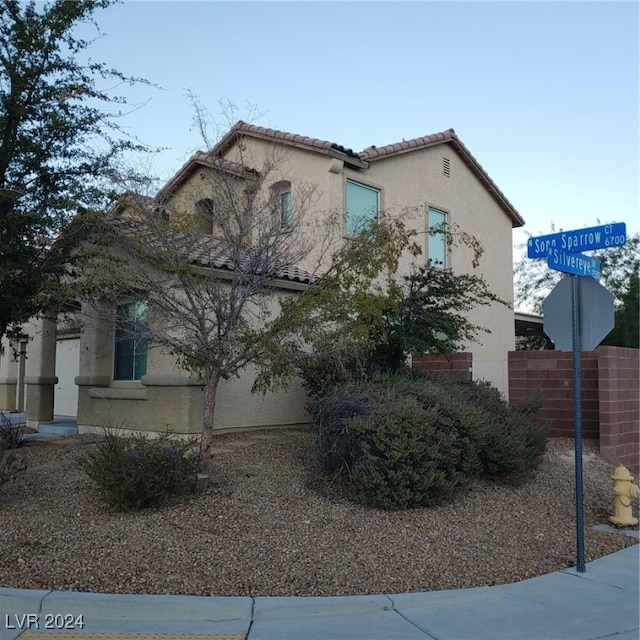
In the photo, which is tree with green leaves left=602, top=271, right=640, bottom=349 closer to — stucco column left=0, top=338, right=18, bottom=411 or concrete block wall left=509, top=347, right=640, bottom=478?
concrete block wall left=509, top=347, right=640, bottom=478

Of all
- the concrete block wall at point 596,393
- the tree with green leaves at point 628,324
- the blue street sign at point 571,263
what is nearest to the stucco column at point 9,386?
the concrete block wall at point 596,393

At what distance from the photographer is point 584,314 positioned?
6.36 metres

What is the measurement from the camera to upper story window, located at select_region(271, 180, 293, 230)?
8125 millimetres

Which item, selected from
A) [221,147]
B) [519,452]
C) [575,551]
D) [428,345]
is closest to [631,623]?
[575,551]

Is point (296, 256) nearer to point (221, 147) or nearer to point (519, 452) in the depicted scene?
point (221, 147)

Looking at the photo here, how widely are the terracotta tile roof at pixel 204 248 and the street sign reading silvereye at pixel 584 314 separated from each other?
3.08 meters

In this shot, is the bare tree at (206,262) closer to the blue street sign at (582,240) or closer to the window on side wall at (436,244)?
the blue street sign at (582,240)

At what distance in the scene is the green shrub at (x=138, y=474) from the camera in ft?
21.4

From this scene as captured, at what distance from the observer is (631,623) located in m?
4.98

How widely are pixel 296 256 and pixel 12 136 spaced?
15.7 feet

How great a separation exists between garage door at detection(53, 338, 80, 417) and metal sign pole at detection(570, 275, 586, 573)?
42.6 ft

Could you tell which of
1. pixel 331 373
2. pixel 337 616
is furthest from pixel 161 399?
pixel 337 616

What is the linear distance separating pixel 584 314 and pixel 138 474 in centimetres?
463

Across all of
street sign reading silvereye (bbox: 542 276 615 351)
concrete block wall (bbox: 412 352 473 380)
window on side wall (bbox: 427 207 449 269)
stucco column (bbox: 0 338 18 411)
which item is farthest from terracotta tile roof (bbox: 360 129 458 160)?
stucco column (bbox: 0 338 18 411)
